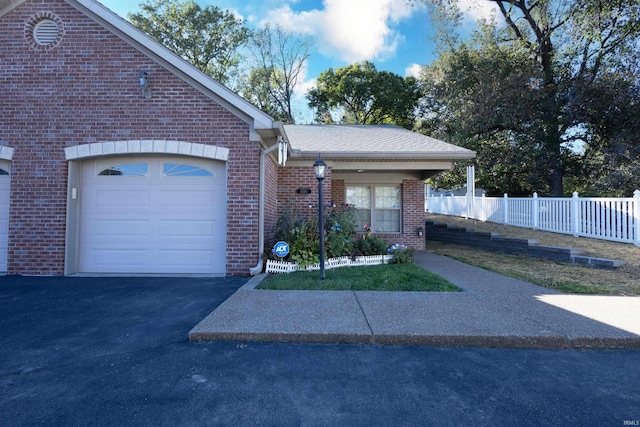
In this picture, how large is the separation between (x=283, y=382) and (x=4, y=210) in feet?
24.5

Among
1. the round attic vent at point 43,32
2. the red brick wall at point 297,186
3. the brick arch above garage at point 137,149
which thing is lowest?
the red brick wall at point 297,186

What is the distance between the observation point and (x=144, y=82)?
6.25 meters

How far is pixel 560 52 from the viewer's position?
15.3 meters

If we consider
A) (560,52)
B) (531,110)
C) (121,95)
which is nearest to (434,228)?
(531,110)

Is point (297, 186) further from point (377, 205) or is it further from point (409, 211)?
point (409, 211)

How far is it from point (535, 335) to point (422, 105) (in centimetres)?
2096

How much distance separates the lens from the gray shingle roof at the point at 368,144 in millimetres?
8406

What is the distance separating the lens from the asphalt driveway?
219 cm

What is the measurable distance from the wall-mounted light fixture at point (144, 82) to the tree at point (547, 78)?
46.6 feet

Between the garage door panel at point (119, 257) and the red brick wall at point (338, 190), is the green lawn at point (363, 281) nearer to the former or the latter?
the garage door panel at point (119, 257)

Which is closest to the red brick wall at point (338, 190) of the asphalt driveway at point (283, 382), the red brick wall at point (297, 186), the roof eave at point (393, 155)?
the red brick wall at point (297, 186)

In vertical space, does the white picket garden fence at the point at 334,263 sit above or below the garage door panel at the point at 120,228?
below

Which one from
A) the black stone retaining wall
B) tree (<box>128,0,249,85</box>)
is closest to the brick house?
the black stone retaining wall

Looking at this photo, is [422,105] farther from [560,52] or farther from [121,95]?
[121,95]
